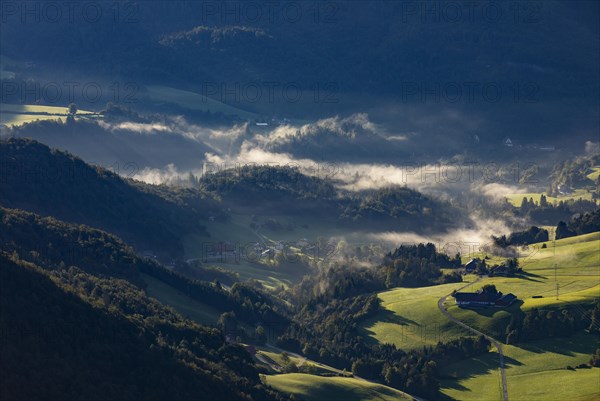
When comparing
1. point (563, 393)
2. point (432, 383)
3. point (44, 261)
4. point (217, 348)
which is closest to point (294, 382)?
point (217, 348)

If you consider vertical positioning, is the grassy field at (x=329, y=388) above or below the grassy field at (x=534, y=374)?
Result: below

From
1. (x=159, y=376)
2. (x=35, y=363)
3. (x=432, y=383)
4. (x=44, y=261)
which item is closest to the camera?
(x=35, y=363)

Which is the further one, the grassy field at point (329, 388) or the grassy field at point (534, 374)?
the grassy field at point (534, 374)

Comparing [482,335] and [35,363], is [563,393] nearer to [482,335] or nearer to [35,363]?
[482,335]

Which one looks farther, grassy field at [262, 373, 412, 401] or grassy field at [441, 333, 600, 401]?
grassy field at [441, 333, 600, 401]
